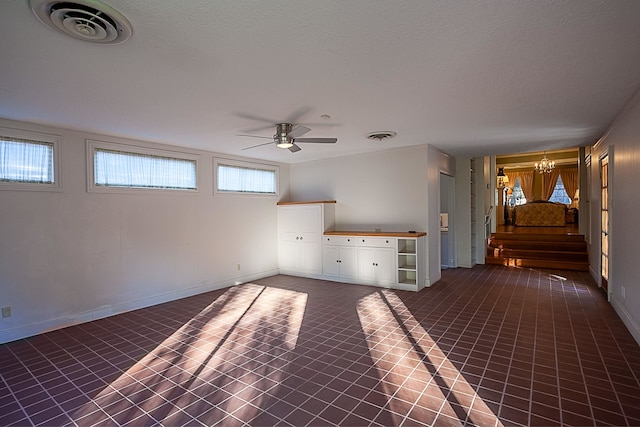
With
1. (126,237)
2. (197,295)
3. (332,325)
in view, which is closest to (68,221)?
(126,237)

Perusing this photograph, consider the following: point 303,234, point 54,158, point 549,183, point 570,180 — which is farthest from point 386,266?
point 570,180

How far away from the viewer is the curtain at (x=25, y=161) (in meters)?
3.68

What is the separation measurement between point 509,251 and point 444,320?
211 inches

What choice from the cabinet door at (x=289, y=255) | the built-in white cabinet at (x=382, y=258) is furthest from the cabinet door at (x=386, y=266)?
the cabinet door at (x=289, y=255)

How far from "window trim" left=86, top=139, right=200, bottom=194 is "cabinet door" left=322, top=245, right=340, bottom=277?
270cm

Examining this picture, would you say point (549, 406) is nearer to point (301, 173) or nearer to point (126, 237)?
point (126, 237)

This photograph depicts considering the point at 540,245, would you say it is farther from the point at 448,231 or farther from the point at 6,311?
the point at 6,311

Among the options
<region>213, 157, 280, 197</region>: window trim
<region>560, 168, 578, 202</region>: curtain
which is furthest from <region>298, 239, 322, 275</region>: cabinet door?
<region>560, 168, 578, 202</region>: curtain

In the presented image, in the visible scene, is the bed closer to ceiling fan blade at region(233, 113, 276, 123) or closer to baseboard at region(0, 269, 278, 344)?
baseboard at region(0, 269, 278, 344)

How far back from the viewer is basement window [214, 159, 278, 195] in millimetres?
6078

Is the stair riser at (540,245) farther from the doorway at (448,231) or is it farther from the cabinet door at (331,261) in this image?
the cabinet door at (331,261)

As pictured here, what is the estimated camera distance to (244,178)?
6547mm

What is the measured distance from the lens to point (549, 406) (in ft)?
7.32

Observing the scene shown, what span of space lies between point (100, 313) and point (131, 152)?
7.69 feet
